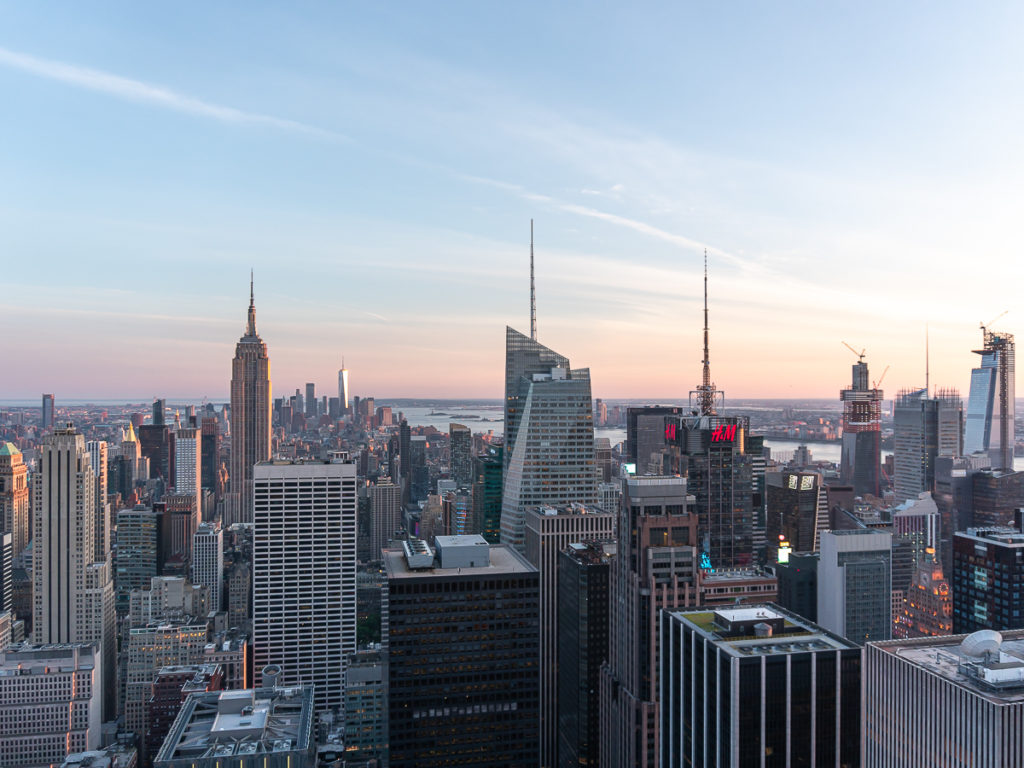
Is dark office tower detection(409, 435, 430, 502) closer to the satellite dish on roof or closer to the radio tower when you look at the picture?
the radio tower

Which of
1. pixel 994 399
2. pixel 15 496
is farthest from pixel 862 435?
pixel 15 496

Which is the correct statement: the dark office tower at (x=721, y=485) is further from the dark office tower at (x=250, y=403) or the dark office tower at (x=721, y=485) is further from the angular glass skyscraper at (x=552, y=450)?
the dark office tower at (x=250, y=403)

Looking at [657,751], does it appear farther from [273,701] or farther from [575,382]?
[575,382]

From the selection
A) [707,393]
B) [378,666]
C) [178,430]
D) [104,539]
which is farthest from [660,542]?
[178,430]

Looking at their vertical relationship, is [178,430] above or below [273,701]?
above

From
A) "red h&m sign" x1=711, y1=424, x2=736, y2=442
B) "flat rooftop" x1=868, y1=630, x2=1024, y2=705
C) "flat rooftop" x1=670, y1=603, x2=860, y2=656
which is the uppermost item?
"red h&m sign" x1=711, y1=424, x2=736, y2=442

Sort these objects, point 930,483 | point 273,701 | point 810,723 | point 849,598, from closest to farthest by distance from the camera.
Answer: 1. point 810,723
2. point 273,701
3. point 849,598
4. point 930,483

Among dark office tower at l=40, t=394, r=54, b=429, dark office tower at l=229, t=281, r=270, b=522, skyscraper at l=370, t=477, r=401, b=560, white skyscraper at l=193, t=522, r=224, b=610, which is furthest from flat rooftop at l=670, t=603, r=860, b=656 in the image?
dark office tower at l=229, t=281, r=270, b=522
